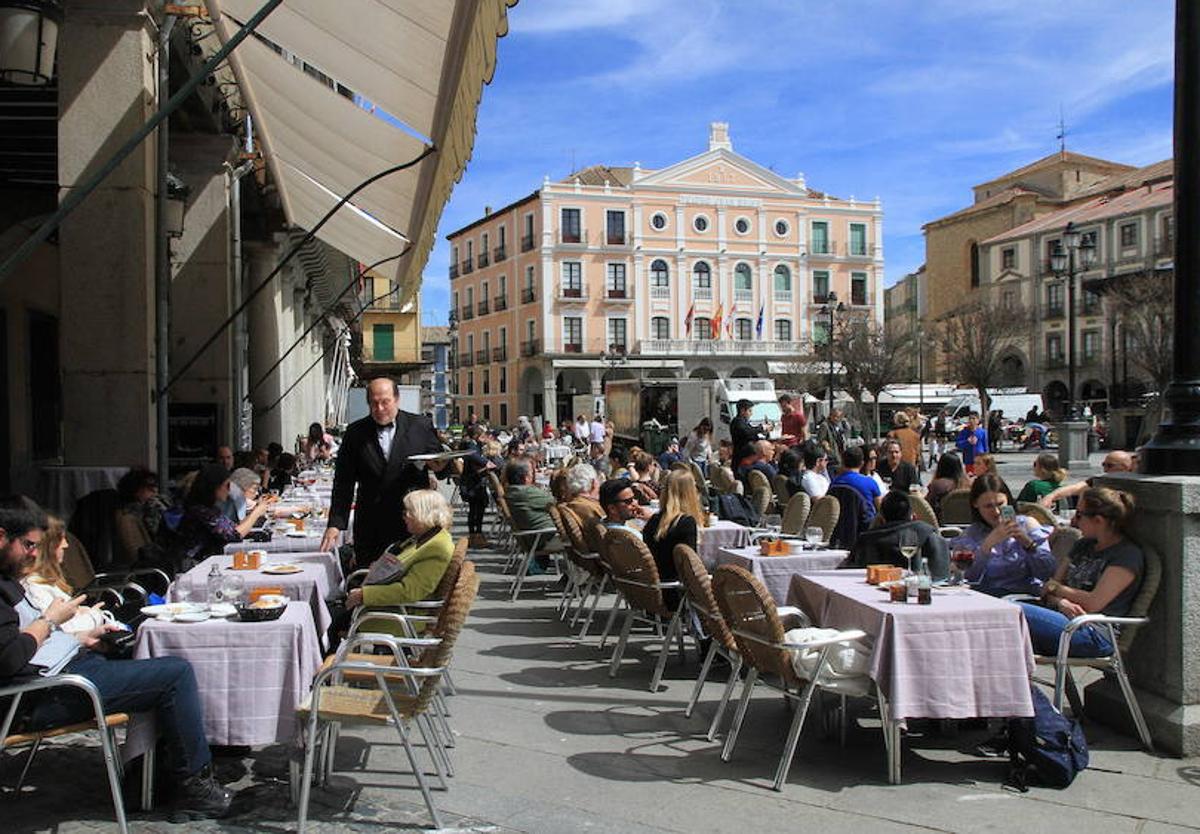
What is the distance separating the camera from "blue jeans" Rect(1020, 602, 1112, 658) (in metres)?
4.98

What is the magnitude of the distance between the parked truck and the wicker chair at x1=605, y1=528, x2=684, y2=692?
27299 mm

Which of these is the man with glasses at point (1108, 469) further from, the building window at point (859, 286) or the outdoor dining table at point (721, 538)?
the building window at point (859, 286)

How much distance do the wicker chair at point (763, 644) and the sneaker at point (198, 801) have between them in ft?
7.01

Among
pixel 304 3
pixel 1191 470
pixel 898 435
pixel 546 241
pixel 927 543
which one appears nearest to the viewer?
pixel 1191 470

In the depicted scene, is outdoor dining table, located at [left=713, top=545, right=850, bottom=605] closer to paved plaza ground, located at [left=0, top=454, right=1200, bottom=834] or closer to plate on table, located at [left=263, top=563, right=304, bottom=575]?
paved plaza ground, located at [left=0, top=454, right=1200, bottom=834]

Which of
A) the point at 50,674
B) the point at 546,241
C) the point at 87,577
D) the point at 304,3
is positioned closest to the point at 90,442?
the point at 87,577

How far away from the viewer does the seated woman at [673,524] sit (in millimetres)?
6652

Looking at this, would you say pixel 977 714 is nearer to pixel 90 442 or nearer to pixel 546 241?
pixel 90 442

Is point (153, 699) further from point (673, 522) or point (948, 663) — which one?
point (673, 522)

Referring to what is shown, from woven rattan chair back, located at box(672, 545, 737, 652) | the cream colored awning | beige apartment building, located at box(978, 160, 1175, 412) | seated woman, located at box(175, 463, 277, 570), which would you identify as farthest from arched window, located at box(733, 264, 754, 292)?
woven rattan chair back, located at box(672, 545, 737, 652)

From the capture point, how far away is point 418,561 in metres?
5.10

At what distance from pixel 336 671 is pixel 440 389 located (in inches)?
2899

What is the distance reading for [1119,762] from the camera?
188 inches

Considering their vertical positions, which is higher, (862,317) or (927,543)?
(862,317)
